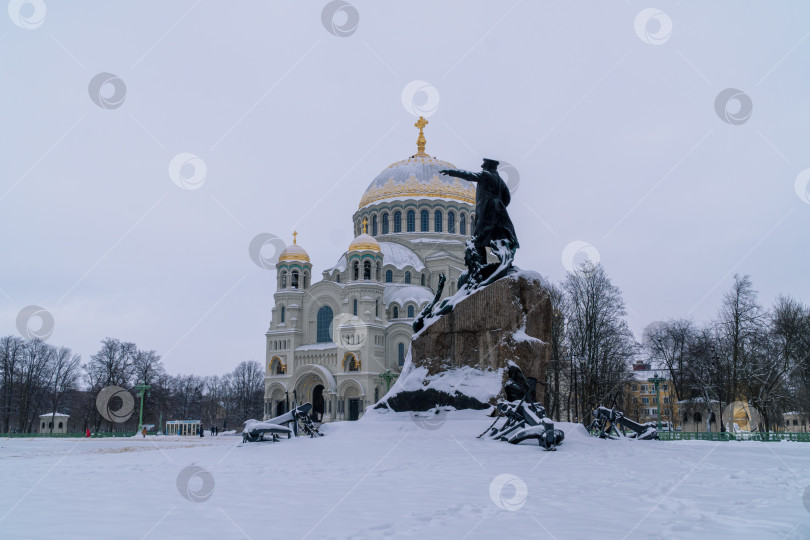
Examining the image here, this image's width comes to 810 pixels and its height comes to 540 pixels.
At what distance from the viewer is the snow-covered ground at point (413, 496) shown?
3.55 metres

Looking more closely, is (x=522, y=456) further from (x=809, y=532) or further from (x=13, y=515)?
(x=13, y=515)

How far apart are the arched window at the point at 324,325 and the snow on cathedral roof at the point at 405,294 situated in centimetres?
437

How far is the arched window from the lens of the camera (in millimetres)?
48312

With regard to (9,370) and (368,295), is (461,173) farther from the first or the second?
(9,370)

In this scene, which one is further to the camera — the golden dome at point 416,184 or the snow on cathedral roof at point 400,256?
the golden dome at point 416,184

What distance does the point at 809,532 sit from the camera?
137 inches

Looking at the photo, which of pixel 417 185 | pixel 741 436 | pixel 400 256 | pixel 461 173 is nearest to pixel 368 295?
pixel 400 256

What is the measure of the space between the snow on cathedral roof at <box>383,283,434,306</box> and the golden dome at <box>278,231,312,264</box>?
7285mm

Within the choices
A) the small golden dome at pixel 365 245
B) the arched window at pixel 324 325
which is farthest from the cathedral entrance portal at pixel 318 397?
the small golden dome at pixel 365 245

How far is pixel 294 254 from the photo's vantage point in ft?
167

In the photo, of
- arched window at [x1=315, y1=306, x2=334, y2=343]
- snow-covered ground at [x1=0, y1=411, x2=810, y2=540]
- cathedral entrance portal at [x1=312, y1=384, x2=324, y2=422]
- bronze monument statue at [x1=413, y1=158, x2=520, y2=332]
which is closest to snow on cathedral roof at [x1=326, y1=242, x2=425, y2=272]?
arched window at [x1=315, y1=306, x2=334, y2=343]

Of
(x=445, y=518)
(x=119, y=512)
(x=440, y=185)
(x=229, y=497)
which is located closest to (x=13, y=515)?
(x=119, y=512)

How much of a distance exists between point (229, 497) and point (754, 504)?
12.1ft

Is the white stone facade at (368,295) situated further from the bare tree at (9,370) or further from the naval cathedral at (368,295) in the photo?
the bare tree at (9,370)
